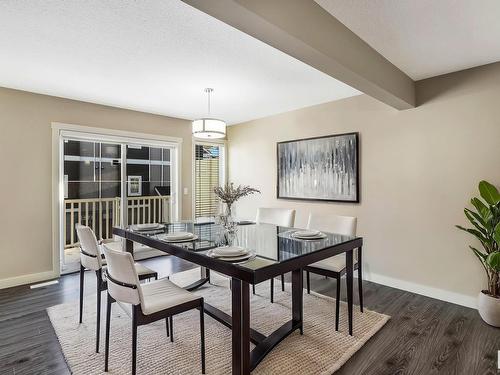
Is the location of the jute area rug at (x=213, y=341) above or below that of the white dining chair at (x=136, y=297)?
below

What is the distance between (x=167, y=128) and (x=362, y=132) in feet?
10.7

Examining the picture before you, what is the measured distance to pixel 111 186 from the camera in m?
4.67

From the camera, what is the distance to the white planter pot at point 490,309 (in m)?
2.50

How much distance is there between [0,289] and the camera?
3.46 metres

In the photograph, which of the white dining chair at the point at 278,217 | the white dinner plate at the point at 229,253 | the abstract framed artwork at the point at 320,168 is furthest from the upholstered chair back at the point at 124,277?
the abstract framed artwork at the point at 320,168

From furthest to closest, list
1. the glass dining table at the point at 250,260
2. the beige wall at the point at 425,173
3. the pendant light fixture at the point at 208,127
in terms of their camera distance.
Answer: the pendant light fixture at the point at 208,127
the beige wall at the point at 425,173
the glass dining table at the point at 250,260

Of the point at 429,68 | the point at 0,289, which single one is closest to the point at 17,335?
the point at 0,289

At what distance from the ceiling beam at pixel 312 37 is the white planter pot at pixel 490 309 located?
82.2 inches

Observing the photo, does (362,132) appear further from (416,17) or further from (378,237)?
(416,17)

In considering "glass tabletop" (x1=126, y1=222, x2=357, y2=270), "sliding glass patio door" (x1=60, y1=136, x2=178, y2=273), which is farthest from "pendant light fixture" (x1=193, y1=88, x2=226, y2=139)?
"sliding glass patio door" (x1=60, y1=136, x2=178, y2=273)

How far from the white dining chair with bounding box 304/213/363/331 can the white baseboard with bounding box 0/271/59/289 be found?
11.3 ft

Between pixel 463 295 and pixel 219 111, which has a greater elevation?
pixel 219 111

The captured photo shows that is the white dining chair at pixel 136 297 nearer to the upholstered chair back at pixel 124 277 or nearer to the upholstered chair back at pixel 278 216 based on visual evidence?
the upholstered chair back at pixel 124 277

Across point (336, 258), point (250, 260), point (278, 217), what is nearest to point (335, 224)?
point (336, 258)
